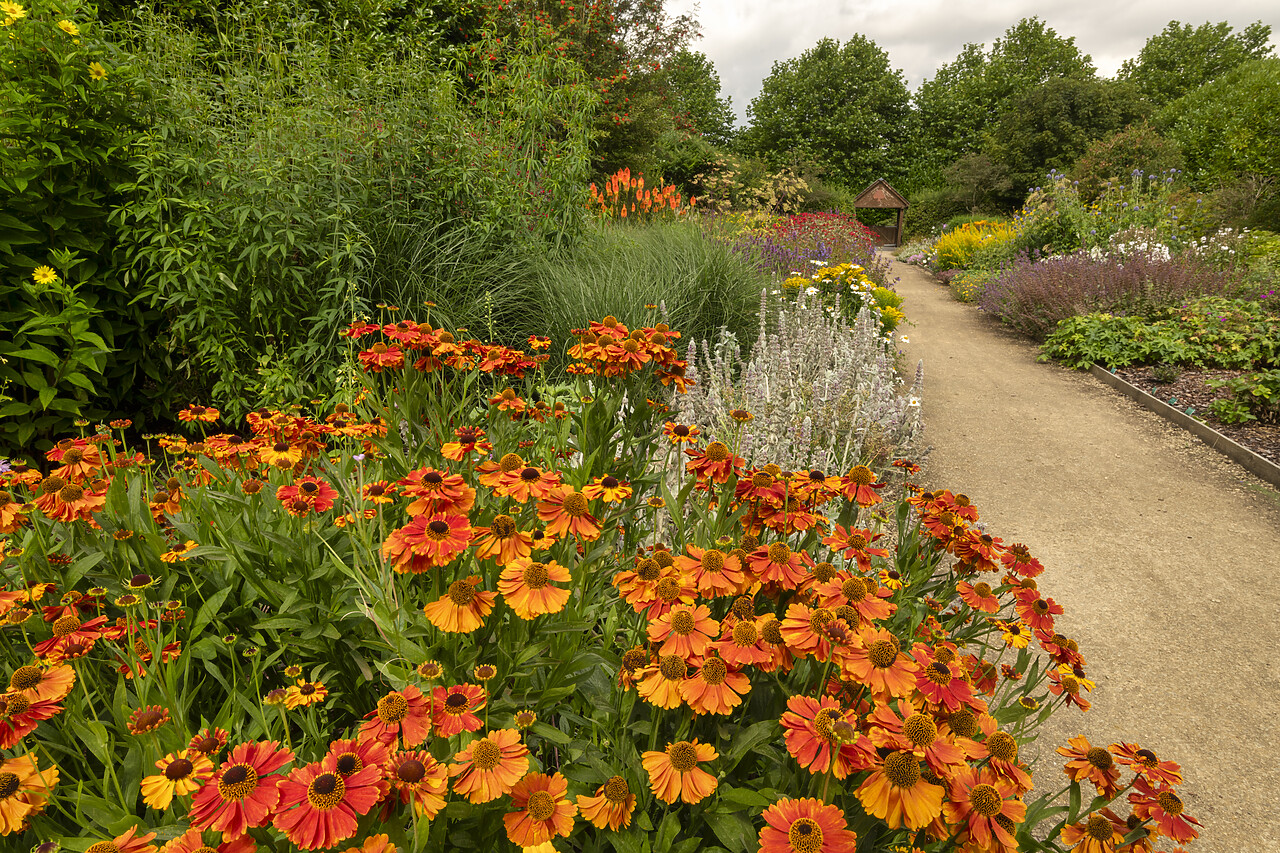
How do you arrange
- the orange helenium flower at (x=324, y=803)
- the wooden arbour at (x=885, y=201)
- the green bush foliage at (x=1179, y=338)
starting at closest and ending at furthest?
the orange helenium flower at (x=324, y=803), the green bush foliage at (x=1179, y=338), the wooden arbour at (x=885, y=201)

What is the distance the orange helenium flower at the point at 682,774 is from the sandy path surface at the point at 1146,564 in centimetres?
192

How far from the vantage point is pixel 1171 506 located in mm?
3943

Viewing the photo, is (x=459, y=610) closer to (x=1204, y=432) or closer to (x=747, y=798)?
(x=747, y=798)

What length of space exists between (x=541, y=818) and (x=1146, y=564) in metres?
3.85

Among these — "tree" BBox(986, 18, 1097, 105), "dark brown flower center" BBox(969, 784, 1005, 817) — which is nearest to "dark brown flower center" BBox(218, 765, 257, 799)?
"dark brown flower center" BBox(969, 784, 1005, 817)

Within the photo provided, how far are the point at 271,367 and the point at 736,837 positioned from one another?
12.3 feet

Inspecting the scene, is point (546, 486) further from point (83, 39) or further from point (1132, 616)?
point (83, 39)

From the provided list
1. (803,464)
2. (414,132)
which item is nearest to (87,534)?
(803,464)

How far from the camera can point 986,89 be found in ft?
116

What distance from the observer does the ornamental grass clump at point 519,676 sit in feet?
2.50

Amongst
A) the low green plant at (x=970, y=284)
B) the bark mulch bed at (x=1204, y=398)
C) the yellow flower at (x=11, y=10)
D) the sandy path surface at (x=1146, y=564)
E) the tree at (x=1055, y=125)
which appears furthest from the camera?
the tree at (x=1055, y=125)

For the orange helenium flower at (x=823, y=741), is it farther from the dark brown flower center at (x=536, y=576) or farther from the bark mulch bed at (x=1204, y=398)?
the bark mulch bed at (x=1204, y=398)

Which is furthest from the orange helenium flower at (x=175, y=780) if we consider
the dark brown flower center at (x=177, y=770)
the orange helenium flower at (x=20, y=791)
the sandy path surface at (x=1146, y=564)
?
the sandy path surface at (x=1146, y=564)

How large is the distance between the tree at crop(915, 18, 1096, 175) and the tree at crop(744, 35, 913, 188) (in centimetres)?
152
